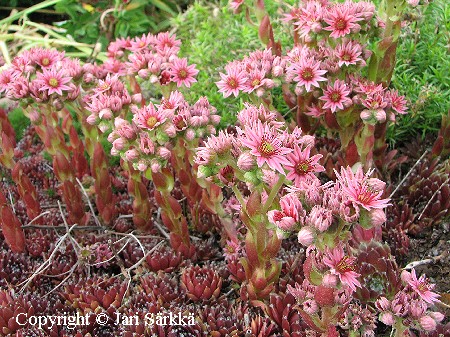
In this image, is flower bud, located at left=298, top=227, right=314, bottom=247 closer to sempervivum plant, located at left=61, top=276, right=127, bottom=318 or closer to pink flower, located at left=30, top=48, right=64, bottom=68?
sempervivum plant, located at left=61, top=276, right=127, bottom=318

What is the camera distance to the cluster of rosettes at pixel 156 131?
2031mm

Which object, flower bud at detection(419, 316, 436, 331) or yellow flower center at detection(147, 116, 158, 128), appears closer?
flower bud at detection(419, 316, 436, 331)

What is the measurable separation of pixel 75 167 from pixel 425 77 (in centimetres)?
214

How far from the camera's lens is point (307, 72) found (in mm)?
2412

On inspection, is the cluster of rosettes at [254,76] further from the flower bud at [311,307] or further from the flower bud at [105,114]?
the flower bud at [311,307]

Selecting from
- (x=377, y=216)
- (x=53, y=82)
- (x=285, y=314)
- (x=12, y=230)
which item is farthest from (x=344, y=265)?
(x=12, y=230)

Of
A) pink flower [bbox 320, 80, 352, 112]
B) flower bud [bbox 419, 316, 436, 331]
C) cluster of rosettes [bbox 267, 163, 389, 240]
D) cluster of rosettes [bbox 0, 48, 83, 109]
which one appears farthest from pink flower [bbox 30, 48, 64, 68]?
flower bud [bbox 419, 316, 436, 331]

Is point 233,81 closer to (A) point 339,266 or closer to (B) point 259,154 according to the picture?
(B) point 259,154

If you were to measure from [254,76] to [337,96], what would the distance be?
1.34ft

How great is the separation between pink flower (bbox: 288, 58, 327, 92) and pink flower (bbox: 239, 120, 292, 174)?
2.64ft

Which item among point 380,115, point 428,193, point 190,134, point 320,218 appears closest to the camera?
point 320,218

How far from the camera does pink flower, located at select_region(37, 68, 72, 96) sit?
7.80ft

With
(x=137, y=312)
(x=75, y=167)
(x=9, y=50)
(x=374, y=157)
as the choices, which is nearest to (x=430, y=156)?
(x=374, y=157)

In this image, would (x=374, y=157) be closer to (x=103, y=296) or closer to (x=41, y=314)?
(x=103, y=296)
